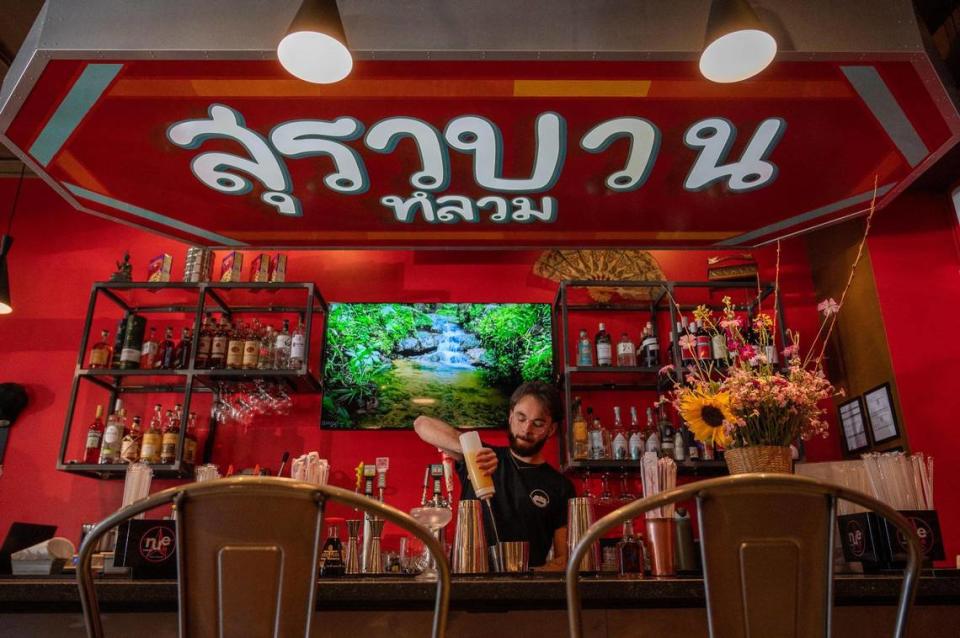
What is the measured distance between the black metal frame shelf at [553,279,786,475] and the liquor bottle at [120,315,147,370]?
2.51 metres

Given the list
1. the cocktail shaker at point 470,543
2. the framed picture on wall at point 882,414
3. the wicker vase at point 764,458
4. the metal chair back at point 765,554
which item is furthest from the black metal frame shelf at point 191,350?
the framed picture on wall at point 882,414

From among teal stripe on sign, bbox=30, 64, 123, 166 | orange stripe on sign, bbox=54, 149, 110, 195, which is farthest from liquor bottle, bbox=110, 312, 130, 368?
teal stripe on sign, bbox=30, 64, 123, 166

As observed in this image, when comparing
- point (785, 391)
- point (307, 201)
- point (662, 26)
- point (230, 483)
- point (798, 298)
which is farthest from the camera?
point (798, 298)

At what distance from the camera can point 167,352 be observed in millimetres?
4168

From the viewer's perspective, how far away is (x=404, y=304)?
4457mm

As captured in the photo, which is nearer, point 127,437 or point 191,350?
point 127,437

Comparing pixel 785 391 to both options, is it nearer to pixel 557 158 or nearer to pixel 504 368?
pixel 557 158

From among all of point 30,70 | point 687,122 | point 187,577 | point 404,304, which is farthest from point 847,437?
point 30,70

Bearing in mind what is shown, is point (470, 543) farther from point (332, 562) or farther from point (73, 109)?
point (73, 109)

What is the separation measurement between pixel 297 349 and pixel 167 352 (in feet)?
2.58

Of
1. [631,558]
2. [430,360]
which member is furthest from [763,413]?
[430,360]

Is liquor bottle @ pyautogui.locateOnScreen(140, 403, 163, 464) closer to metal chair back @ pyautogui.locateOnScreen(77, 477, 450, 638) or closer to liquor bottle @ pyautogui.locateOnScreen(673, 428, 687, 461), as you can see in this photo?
liquor bottle @ pyautogui.locateOnScreen(673, 428, 687, 461)

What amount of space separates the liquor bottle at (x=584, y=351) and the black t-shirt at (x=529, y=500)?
671 millimetres

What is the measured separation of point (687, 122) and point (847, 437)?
241 centimetres
